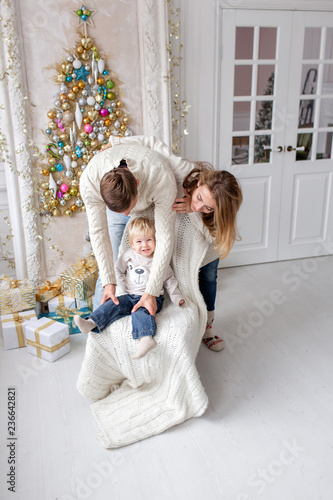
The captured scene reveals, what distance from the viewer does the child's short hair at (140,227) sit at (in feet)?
7.06

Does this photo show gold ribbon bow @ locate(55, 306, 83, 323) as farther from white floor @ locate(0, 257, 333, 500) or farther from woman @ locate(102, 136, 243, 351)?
woman @ locate(102, 136, 243, 351)

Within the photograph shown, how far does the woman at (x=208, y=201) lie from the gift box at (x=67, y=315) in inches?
31.4

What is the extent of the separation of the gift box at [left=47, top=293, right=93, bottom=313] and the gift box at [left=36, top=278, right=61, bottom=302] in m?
0.04

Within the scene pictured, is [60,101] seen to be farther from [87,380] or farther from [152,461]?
[152,461]

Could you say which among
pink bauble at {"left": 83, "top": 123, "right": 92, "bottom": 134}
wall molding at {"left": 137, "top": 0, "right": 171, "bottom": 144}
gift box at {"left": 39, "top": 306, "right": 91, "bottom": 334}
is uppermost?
wall molding at {"left": 137, "top": 0, "right": 171, "bottom": 144}

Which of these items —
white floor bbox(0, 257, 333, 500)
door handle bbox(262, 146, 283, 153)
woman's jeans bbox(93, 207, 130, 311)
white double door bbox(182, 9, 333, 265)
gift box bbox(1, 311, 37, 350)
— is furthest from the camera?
door handle bbox(262, 146, 283, 153)

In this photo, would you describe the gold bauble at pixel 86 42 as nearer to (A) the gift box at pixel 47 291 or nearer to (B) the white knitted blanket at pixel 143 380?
(A) the gift box at pixel 47 291

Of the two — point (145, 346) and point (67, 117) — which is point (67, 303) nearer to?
point (145, 346)

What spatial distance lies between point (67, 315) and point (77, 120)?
50.0 inches

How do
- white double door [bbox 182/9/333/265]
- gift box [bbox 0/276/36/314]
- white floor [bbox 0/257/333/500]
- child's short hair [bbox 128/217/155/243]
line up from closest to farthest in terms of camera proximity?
white floor [bbox 0/257/333/500] → child's short hair [bbox 128/217/155/243] → gift box [bbox 0/276/36/314] → white double door [bbox 182/9/333/265]

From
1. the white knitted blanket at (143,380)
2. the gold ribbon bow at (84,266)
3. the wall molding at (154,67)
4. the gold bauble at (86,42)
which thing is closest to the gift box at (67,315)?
the gold ribbon bow at (84,266)

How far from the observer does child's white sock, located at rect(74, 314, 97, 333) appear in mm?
1946

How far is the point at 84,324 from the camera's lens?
6.47 feet

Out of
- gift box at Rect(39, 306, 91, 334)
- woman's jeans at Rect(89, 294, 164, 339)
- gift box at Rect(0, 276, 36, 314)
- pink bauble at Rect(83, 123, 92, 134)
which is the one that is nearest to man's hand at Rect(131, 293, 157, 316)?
woman's jeans at Rect(89, 294, 164, 339)
